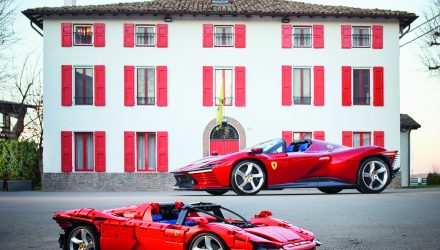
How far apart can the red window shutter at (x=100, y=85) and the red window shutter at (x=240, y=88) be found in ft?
19.5

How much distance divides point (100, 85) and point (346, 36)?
11.4 m

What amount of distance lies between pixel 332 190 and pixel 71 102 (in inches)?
602

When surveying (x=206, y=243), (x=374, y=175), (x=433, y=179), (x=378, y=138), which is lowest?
(x=433, y=179)

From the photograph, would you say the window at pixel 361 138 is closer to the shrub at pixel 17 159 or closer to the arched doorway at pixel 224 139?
the arched doorway at pixel 224 139

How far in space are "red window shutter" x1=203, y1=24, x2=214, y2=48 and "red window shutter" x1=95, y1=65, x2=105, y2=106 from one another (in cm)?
471

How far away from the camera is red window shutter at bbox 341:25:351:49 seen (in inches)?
1193

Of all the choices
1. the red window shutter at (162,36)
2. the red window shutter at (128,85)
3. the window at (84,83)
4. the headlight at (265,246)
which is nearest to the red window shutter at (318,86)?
the red window shutter at (162,36)

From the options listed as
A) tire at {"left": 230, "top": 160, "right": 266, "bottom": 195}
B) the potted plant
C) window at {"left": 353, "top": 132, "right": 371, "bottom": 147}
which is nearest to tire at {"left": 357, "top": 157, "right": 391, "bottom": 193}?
tire at {"left": 230, "top": 160, "right": 266, "bottom": 195}

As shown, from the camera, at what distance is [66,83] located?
1162 inches

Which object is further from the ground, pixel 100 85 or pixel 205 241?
pixel 100 85

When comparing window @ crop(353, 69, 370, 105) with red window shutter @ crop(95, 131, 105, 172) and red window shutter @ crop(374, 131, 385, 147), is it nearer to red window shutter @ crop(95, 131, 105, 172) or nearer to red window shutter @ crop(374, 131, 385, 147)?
red window shutter @ crop(374, 131, 385, 147)

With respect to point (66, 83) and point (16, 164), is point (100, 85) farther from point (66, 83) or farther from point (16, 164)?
point (16, 164)

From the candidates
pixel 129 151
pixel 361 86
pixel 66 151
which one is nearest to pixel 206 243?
pixel 129 151

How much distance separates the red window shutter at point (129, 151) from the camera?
29.3 meters
